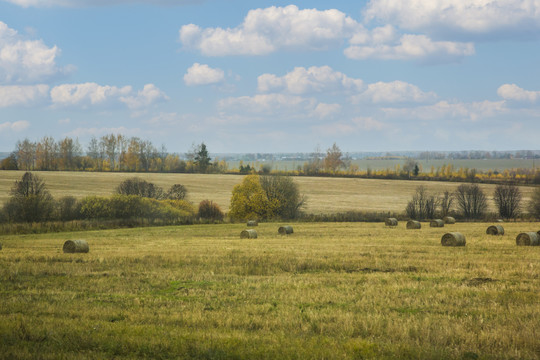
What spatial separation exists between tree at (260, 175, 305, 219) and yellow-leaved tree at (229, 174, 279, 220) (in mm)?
812

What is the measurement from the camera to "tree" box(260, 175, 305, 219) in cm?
6994

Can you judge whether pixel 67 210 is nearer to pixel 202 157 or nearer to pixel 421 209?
pixel 421 209

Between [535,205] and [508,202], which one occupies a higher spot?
[508,202]

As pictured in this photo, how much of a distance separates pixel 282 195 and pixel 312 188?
138ft

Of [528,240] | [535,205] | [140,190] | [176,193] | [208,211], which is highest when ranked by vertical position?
[140,190]

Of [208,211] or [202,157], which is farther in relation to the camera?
[202,157]

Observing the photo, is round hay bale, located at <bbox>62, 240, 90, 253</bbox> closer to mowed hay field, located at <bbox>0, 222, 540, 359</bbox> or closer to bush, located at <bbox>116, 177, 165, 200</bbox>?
mowed hay field, located at <bbox>0, 222, 540, 359</bbox>

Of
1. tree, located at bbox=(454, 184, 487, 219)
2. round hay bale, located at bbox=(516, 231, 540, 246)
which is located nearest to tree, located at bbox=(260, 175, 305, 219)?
tree, located at bbox=(454, 184, 487, 219)

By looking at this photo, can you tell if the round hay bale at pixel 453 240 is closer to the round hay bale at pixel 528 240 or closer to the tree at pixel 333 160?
the round hay bale at pixel 528 240

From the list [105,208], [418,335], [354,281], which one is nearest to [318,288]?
[354,281]

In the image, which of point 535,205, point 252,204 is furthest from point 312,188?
point 535,205

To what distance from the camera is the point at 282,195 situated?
2810 inches

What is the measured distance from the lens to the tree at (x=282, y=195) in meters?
69.9

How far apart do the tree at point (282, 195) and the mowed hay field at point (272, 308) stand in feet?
163
